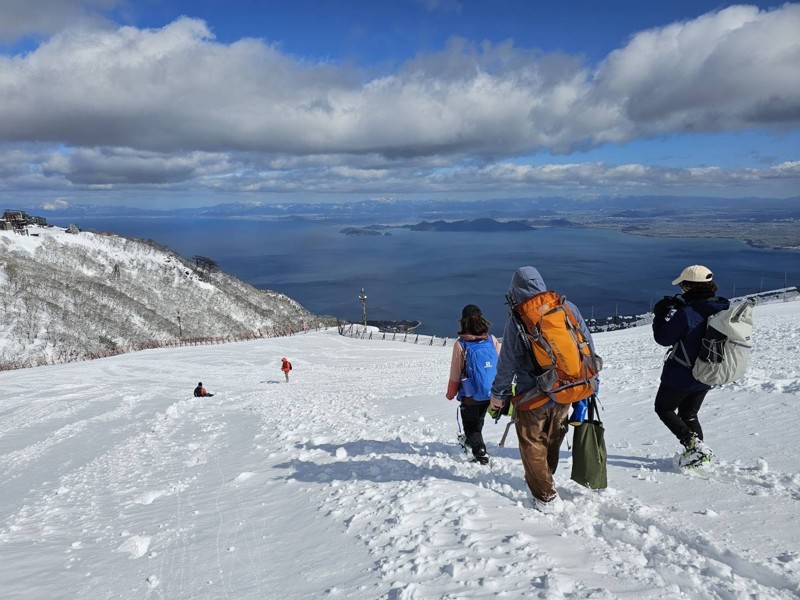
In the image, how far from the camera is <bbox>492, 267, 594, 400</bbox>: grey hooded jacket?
3.84 m

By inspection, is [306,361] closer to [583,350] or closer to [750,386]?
[750,386]

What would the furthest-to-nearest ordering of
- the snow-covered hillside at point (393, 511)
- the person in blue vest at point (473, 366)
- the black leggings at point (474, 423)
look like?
1. the black leggings at point (474, 423)
2. the person in blue vest at point (473, 366)
3. the snow-covered hillside at point (393, 511)

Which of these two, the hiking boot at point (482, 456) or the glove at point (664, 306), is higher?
the glove at point (664, 306)

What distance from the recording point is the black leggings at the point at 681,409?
4602mm

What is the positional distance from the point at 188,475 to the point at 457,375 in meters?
4.05

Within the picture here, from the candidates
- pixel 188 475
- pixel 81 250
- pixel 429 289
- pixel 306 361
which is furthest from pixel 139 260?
pixel 188 475

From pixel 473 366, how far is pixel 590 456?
62.4 inches

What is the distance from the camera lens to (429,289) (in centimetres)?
16725

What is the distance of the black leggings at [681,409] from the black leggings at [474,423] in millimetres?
1773

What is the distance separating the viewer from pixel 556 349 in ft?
12.1

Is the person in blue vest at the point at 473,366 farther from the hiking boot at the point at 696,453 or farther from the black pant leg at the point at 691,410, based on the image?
the hiking boot at the point at 696,453

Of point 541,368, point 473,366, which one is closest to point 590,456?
point 541,368

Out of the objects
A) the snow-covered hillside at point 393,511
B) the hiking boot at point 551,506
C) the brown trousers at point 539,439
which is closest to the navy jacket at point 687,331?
the snow-covered hillside at point 393,511

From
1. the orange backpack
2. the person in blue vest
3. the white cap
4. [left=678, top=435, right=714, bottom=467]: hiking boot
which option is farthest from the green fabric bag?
the white cap
